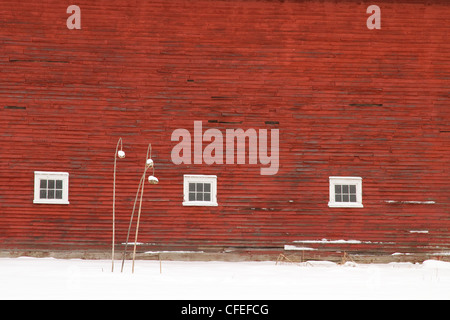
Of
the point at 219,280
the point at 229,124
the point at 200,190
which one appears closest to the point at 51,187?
the point at 200,190

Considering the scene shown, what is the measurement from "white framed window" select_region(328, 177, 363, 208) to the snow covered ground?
1560 millimetres

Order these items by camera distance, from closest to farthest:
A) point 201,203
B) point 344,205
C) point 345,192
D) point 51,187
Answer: point 51,187, point 201,203, point 344,205, point 345,192

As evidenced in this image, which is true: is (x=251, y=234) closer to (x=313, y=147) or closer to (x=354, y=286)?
(x=313, y=147)

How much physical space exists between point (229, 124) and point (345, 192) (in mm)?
3464

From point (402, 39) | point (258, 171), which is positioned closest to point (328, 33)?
point (402, 39)

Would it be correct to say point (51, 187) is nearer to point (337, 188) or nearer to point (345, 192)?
point (337, 188)

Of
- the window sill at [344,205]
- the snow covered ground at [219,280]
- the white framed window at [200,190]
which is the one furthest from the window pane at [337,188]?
the white framed window at [200,190]

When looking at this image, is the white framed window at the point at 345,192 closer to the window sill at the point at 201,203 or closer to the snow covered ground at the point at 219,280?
the snow covered ground at the point at 219,280

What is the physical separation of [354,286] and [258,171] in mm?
5196

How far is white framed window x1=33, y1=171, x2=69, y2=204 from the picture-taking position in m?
16.3

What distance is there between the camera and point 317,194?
16.9 m

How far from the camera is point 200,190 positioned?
16.8m

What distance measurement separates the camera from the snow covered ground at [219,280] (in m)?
10.9

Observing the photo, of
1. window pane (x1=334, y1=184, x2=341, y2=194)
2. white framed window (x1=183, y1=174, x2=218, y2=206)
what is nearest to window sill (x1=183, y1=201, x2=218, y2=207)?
white framed window (x1=183, y1=174, x2=218, y2=206)
